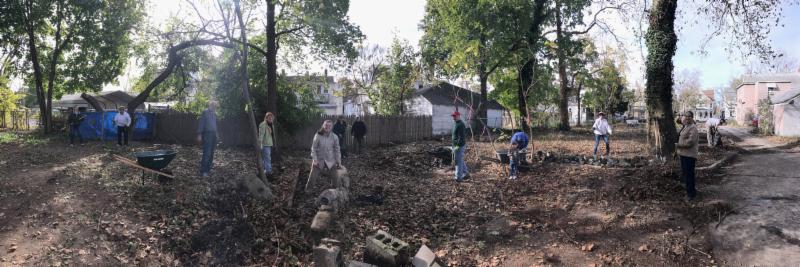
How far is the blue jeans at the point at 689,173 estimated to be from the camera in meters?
7.38

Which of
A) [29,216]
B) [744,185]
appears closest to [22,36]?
[29,216]

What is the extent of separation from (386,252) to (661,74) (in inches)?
358

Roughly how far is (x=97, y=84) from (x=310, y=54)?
10056 mm

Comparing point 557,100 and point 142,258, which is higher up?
point 557,100

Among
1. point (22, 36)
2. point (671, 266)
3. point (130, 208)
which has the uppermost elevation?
point (22, 36)

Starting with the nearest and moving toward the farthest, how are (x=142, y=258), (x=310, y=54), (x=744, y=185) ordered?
(x=142, y=258)
(x=744, y=185)
(x=310, y=54)

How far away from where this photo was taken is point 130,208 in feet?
21.9

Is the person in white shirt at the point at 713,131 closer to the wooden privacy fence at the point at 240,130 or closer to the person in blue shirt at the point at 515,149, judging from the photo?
the person in blue shirt at the point at 515,149

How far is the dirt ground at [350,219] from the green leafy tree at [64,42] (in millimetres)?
5457

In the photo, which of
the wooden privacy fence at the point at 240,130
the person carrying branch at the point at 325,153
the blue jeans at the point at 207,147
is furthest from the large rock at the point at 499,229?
the wooden privacy fence at the point at 240,130

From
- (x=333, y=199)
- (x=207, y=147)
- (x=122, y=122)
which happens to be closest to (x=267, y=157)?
(x=207, y=147)

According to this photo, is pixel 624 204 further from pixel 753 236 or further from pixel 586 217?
pixel 753 236

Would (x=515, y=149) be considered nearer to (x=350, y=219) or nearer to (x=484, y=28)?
(x=350, y=219)

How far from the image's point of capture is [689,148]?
23.9ft
